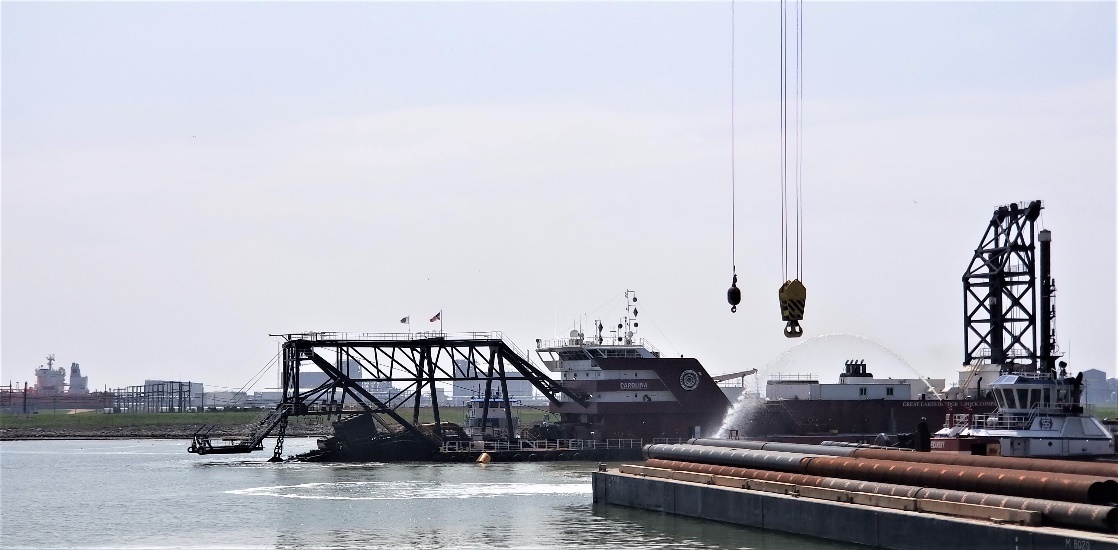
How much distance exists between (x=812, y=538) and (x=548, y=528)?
8587 mm

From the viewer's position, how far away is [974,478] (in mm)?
36750

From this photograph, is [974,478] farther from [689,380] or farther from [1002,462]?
[689,380]

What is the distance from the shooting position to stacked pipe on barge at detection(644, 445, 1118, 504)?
1288 inches

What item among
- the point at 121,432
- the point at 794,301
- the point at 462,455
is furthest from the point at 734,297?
the point at 121,432

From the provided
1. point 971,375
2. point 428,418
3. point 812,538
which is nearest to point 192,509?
point 812,538

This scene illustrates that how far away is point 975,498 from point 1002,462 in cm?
379

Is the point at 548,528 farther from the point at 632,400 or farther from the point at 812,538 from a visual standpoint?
the point at 632,400

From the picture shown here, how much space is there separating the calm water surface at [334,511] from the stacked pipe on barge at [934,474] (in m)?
2.74

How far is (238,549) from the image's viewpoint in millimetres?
40000

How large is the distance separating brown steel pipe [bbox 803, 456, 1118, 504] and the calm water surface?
2.73 meters

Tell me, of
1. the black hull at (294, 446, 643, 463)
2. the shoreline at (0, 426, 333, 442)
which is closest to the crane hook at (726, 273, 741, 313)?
the black hull at (294, 446, 643, 463)

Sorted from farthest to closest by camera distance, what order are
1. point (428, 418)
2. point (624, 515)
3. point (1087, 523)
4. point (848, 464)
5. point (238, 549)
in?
point (428, 418) < point (624, 515) < point (848, 464) < point (238, 549) < point (1087, 523)

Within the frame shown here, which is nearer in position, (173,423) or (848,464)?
(848,464)

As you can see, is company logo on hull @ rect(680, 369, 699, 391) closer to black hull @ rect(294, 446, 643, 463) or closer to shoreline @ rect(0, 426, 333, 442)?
black hull @ rect(294, 446, 643, 463)
